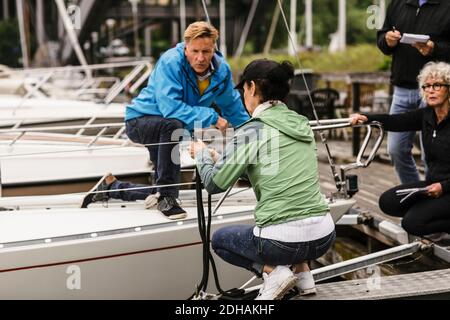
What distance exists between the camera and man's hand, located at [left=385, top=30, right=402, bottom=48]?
Answer: 5250mm

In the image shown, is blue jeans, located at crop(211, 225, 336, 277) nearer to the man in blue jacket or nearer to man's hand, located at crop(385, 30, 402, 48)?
the man in blue jacket

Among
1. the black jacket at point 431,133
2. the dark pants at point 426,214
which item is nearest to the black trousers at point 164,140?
the black jacket at point 431,133

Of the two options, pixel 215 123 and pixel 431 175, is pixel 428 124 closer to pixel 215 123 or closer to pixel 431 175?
pixel 431 175

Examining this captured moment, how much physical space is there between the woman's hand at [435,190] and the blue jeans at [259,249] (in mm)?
1278

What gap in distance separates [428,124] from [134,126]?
2088mm

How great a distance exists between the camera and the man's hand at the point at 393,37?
525 cm

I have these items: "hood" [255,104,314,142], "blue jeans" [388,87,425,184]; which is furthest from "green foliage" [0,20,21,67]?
"hood" [255,104,314,142]

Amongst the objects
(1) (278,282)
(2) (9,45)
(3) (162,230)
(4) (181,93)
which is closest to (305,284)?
(1) (278,282)

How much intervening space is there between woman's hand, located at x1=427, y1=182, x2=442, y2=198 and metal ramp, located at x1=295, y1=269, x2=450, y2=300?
55cm

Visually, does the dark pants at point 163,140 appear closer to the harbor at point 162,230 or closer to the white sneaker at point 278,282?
the harbor at point 162,230

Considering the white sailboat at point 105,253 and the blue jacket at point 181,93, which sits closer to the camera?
the white sailboat at point 105,253

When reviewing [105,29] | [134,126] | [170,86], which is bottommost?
[105,29]
